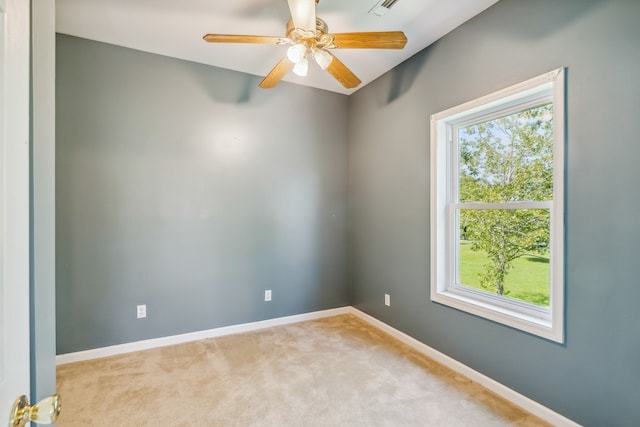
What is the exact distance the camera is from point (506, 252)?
7.29 feet

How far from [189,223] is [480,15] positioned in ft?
9.61

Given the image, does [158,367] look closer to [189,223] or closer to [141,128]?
[189,223]

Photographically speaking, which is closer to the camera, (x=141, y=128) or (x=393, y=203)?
(x=141, y=128)

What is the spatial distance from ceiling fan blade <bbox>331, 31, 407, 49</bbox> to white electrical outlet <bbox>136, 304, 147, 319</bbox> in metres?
2.68

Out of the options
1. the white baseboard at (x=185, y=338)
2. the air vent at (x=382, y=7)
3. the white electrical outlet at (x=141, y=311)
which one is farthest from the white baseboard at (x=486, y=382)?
the air vent at (x=382, y=7)

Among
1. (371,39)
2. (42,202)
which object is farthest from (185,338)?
(371,39)

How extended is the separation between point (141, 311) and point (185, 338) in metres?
0.47

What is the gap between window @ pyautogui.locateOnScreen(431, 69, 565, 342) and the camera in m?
1.80

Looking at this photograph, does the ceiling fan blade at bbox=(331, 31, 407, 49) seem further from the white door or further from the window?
the white door

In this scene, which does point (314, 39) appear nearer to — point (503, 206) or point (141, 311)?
point (503, 206)

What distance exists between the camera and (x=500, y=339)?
81.5 inches

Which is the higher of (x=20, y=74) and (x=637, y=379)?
(x=20, y=74)

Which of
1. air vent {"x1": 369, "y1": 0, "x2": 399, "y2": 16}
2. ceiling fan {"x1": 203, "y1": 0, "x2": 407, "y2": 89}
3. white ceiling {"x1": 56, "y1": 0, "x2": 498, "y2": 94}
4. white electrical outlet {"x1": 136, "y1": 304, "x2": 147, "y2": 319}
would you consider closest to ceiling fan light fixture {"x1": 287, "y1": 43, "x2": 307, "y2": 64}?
ceiling fan {"x1": 203, "y1": 0, "x2": 407, "y2": 89}

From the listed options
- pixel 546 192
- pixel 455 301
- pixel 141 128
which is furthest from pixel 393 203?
pixel 141 128
